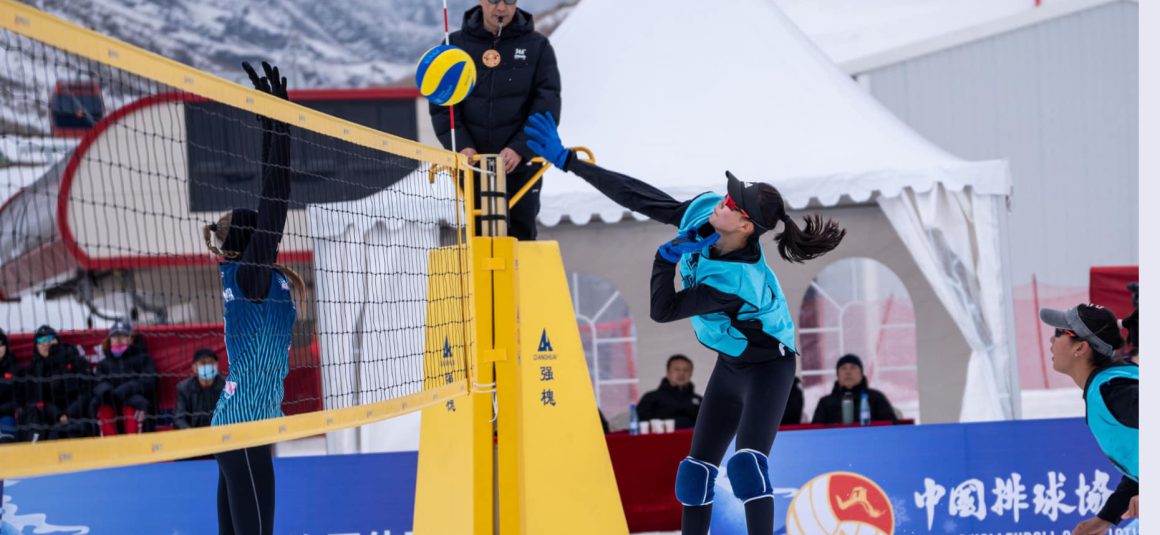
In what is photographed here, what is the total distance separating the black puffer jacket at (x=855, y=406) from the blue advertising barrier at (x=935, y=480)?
167cm

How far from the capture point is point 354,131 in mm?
3820

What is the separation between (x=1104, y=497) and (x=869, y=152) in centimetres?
309

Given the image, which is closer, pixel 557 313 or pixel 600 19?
pixel 557 313

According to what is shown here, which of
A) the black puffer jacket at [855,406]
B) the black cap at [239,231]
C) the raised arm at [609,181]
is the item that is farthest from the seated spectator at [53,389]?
the black puffer jacket at [855,406]

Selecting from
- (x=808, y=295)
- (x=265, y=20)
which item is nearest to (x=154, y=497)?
(x=808, y=295)

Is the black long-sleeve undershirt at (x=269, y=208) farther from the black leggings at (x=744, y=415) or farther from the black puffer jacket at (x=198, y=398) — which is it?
the black puffer jacket at (x=198, y=398)

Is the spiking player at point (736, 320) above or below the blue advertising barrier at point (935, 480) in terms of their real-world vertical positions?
above

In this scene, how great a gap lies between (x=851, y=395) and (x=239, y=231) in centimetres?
494

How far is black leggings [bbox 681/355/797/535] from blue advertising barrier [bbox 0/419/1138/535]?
4.94 ft

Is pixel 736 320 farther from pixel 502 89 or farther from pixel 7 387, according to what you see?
pixel 7 387

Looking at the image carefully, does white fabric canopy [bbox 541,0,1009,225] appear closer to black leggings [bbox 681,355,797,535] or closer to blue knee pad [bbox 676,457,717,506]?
black leggings [bbox 681,355,797,535]

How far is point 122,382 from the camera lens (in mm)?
8883

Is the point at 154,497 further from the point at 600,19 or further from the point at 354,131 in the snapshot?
the point at 600,19

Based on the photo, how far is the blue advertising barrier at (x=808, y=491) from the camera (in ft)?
18.5
